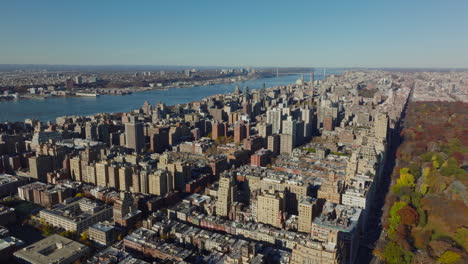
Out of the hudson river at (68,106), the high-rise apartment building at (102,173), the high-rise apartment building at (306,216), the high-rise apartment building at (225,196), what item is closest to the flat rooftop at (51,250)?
the high-rise apartment building at (225,196)

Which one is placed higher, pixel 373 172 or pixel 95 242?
pixel 373 172

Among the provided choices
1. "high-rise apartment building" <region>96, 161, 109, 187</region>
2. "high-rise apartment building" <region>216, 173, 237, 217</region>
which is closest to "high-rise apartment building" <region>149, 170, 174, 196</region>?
"high-rise apartment building" <region>96, 161, 109, 187</region>

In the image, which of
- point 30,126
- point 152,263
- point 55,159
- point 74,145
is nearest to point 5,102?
point 30,126

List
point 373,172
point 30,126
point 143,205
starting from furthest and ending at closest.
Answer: point 30,126 < point 373,172 < point 143,205

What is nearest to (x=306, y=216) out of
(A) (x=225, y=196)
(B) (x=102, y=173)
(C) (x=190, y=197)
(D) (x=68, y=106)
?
(A) (x=225, y=196)

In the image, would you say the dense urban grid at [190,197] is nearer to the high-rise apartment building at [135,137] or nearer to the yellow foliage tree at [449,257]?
the high-rise apartment building at [135,137]

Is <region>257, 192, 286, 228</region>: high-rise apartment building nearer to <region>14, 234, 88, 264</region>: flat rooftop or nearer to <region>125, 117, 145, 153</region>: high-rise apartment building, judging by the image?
<region>14, 234, 88, 264</region>: flat rooftop

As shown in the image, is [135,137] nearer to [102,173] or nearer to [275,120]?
[102,173]

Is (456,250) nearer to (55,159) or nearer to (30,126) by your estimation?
(55,159)
